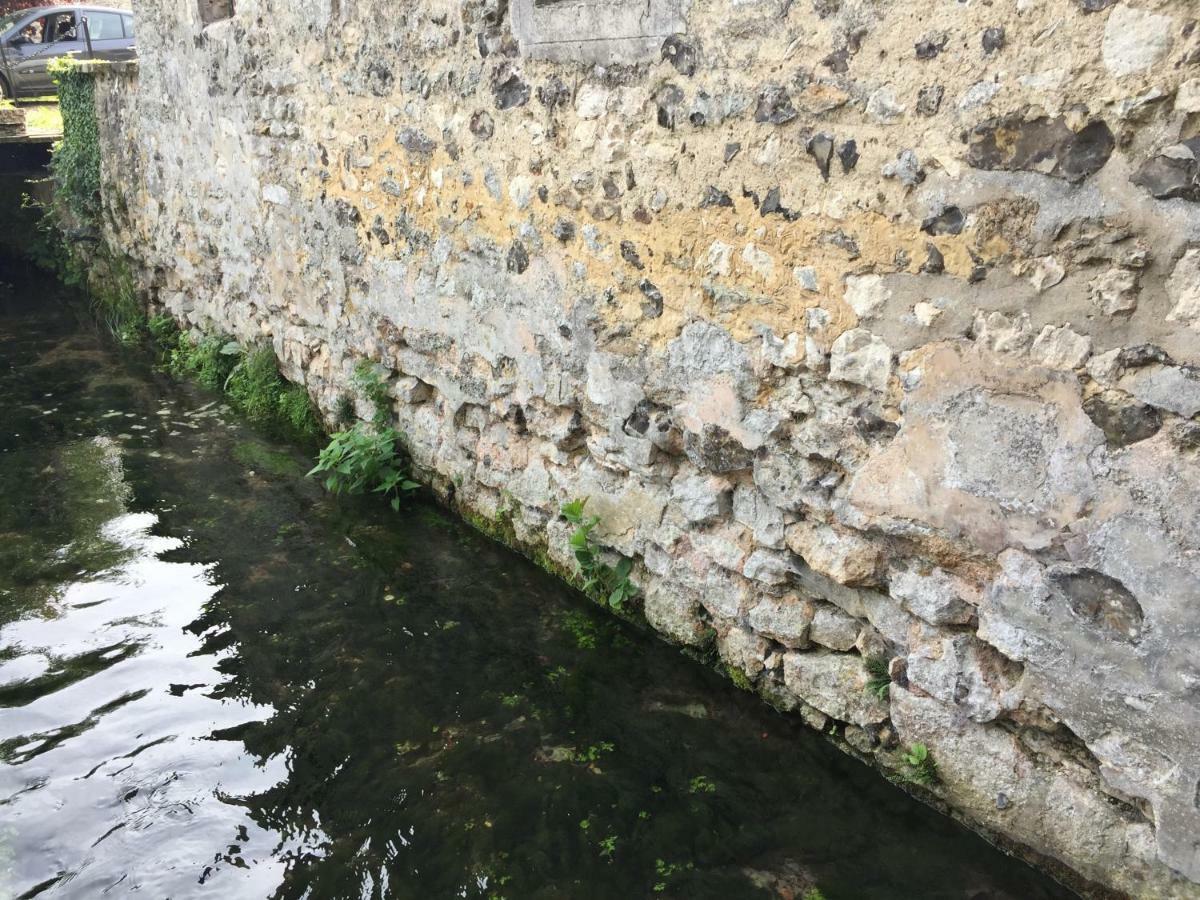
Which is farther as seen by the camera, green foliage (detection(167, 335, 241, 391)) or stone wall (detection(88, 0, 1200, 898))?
green foliage (detection(167, 335, 241, 391))

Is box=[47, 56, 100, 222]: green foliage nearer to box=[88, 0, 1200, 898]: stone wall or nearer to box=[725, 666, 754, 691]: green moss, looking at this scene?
box=[88, 0, 1200, 898]: stone wall

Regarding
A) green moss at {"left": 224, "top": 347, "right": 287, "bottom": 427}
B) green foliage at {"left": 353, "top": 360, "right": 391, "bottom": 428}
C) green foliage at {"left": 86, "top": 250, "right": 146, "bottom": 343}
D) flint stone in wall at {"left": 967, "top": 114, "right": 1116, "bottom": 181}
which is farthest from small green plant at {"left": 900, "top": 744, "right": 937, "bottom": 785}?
green foliage at {"left": 86, "top": 250, "right": 146, "bottom": 343}

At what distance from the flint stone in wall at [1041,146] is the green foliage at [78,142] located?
28.5ft

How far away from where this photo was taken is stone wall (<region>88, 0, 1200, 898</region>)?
2.17 meters

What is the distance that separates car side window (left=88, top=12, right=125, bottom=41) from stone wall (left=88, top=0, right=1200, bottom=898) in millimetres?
11445

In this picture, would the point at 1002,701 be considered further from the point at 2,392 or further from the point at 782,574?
the point at 2,392

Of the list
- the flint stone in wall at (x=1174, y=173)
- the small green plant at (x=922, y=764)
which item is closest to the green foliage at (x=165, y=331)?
the small green plant at (x=922, y=764)

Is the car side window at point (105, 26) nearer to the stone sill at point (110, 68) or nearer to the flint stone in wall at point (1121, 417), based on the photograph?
the stone sill at point (110, 68)

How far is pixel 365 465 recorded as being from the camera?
5.01m

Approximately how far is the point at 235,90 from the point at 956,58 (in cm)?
489

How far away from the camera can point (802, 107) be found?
273cm

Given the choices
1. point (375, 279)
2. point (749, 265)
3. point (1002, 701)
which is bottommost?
point (1002, 701)

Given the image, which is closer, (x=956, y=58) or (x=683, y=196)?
(x=956, y=58)

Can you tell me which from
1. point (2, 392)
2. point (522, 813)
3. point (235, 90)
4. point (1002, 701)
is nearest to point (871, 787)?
point (1002, 701)
